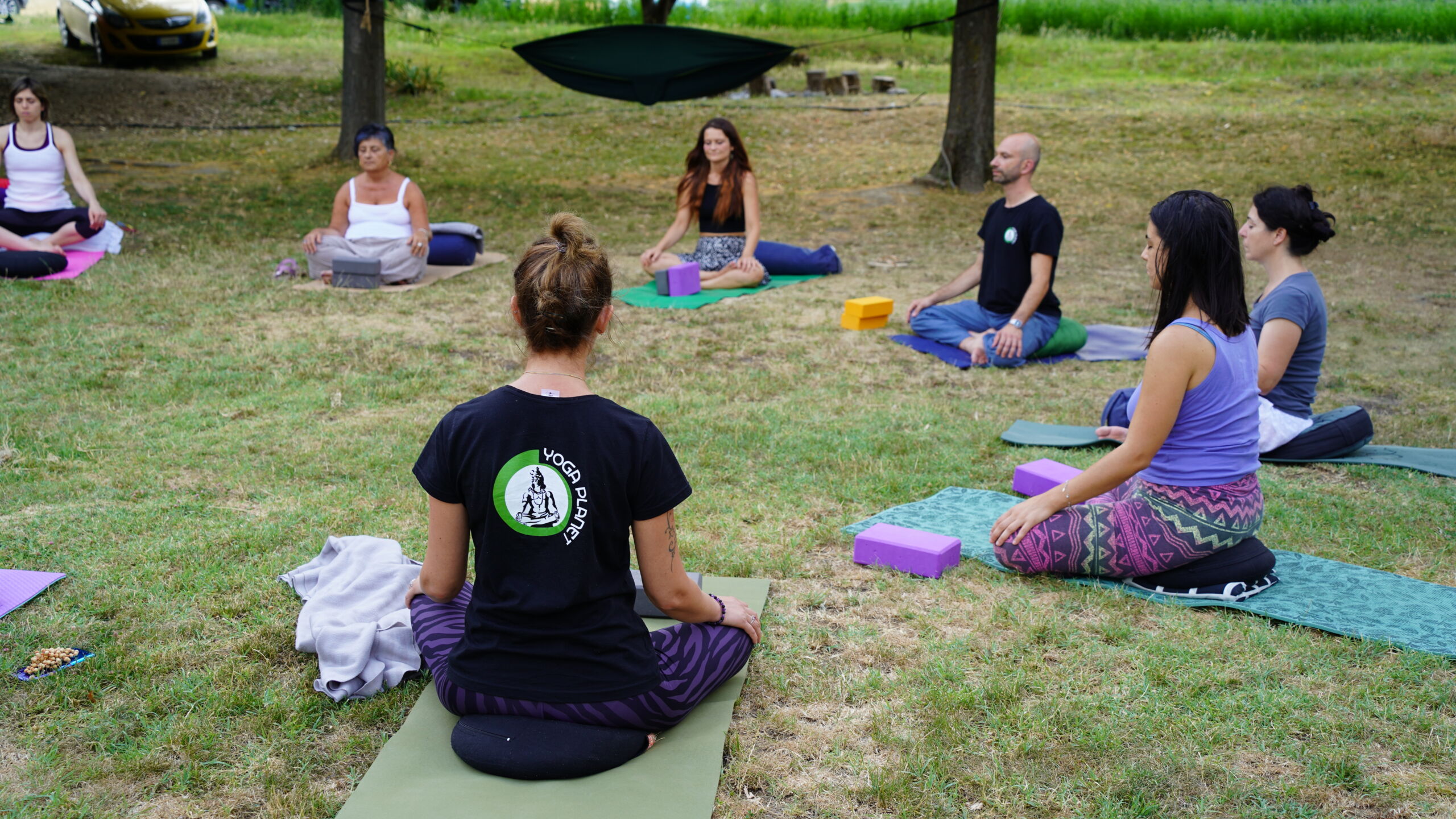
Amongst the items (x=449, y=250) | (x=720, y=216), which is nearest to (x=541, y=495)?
(x=720, y=216)

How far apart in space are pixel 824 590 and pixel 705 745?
0.89m

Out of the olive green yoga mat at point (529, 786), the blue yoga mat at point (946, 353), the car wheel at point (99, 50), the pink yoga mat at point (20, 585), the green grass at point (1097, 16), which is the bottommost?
the pink yoga mat at point (20, 585)

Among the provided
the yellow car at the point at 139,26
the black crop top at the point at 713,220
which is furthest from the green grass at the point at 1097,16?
the black crop top at the point at 713,220

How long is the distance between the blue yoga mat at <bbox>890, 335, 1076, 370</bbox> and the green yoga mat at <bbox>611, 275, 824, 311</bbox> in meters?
1.39

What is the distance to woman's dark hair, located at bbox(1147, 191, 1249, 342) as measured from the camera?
2.84 meters

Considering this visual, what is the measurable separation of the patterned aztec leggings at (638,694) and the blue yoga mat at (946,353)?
346 cm

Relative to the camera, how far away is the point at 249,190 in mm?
10625

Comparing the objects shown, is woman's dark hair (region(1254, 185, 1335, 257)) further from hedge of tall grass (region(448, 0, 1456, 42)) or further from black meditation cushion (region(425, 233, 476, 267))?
hedge of tall grass (region(448, 0, 1456, 42))

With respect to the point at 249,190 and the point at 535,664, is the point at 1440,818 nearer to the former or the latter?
the point at 535,664

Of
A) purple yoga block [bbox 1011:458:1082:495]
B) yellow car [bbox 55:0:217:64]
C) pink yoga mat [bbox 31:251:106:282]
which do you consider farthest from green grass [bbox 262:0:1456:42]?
purple yoga block [bbox 1011:458:1082:495]

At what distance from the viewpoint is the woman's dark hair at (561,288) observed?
2020 mm

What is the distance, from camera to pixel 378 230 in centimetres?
707

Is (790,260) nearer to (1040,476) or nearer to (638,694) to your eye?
(1040,476)

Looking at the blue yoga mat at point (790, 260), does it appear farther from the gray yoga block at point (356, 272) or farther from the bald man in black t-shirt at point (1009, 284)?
the gray yoga block at point (356, 272)
